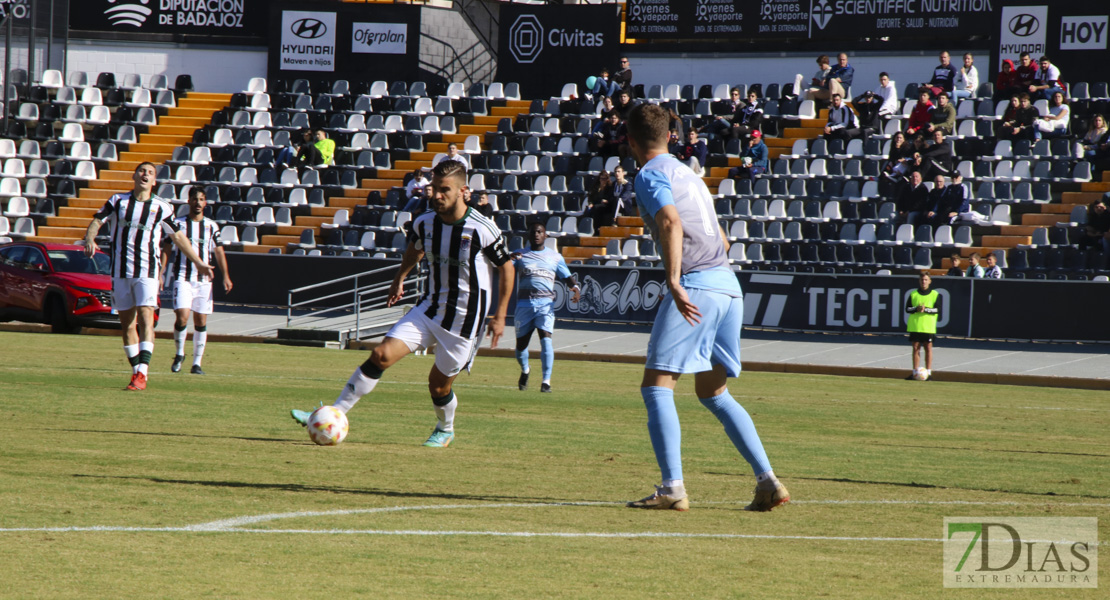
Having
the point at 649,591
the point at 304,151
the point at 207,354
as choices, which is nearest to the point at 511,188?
the point at 304,151

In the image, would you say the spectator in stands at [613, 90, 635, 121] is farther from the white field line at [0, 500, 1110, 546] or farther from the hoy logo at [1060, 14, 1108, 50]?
the white field line at [0, 500, 1110, 546]

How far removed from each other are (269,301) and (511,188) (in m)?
6.78

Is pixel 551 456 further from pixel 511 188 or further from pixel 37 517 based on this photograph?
pixel 511 188

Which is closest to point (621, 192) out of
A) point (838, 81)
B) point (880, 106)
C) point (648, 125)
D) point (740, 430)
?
point (838, 81)

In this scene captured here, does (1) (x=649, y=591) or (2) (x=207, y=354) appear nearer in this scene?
(1) (x=649, y=591)

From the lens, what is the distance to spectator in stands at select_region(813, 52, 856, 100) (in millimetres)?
32844

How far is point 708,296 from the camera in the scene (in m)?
7.41

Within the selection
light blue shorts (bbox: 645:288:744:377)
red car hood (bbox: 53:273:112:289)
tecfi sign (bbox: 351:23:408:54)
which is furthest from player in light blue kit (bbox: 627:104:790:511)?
tecfi sign (bbox: 351:23:408:54)

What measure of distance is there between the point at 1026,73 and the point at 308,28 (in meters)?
21.6

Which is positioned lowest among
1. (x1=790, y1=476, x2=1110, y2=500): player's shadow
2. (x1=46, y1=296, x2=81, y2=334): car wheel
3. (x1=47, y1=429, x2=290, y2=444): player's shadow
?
(x1=46, y1=296, x2=81, y2=334): car wheel

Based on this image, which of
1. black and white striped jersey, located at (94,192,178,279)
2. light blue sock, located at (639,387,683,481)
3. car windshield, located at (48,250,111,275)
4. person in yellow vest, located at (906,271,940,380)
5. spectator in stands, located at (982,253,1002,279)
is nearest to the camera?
light blue sock, located at (639,387,683,481)

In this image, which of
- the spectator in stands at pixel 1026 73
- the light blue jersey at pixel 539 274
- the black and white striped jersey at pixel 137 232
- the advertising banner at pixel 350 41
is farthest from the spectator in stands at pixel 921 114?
the black and white striped jersey at pixel 137 232

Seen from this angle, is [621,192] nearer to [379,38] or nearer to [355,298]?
[355,298]

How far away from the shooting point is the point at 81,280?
2747 cm
